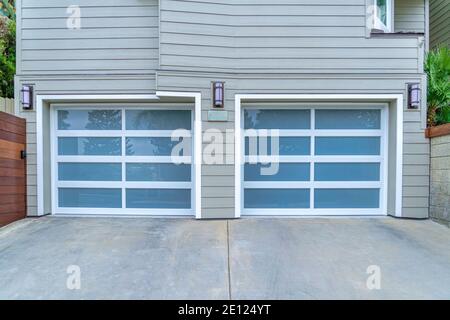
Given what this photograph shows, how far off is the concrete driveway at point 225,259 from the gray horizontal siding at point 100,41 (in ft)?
8.41

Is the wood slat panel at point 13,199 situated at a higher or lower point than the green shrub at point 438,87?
lower

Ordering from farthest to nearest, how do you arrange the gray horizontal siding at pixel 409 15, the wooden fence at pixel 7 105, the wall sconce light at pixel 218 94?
the gray horizontal siding at pixel 409 15 → the wooden fence at pixel 7 105 → the wall sconce light at pixel 218 94

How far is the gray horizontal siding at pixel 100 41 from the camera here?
455 cm

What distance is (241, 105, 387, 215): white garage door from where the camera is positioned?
4695 millimetres

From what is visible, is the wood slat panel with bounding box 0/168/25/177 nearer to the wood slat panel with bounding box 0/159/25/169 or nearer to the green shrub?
the wood slat panel with bounding box 0/159/25/169

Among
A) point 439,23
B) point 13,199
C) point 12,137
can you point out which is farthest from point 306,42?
point 13,199

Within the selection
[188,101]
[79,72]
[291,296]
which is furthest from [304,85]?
[79,72]

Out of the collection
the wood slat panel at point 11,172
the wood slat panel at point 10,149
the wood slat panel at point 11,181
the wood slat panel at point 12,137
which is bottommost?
the wood slat panel at point 11,181

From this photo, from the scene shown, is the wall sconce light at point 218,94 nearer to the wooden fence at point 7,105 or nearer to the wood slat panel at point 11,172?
→ the wood slat panel at point 11,172

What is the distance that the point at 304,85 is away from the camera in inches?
175

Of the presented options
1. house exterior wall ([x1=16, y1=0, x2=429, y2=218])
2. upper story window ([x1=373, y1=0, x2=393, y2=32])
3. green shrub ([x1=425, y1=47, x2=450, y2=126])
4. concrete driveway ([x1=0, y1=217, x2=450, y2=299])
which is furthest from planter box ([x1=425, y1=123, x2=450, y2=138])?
upper story window ([x1=373, y1=0, x2=393, y2=32])

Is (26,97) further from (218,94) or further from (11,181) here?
(218,94)

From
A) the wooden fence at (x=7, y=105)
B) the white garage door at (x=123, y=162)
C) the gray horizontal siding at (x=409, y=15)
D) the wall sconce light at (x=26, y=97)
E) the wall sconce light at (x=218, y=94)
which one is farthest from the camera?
the gray horizontal siding at (x=409, y=15)

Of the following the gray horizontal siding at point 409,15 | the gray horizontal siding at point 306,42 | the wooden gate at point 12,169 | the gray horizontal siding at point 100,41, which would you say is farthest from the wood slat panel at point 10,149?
the gray horizontal siding at point 409,15
